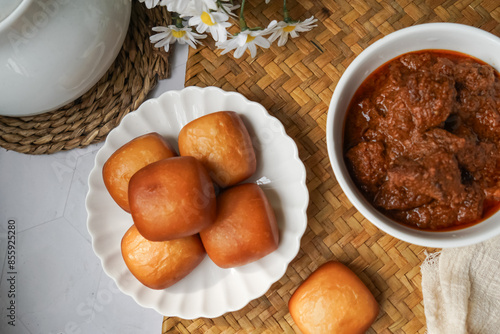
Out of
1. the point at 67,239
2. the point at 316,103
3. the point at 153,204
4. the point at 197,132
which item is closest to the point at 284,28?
the point at 316,103

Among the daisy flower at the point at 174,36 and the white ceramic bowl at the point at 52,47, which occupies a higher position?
the white ceramic bowl at the point at 52,47

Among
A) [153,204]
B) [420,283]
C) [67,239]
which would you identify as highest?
[153,204]

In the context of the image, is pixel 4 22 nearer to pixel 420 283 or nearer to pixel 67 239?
pixel 67 239

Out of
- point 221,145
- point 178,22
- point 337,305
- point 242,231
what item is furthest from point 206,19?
point 337,305

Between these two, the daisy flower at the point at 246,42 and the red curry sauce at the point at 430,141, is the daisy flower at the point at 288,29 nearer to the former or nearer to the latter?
the daisy flower at the point at 246,42

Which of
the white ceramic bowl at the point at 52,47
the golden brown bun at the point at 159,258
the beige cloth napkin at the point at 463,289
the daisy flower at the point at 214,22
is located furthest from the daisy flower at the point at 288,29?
the beige cloth napkin at the point at 463,289
